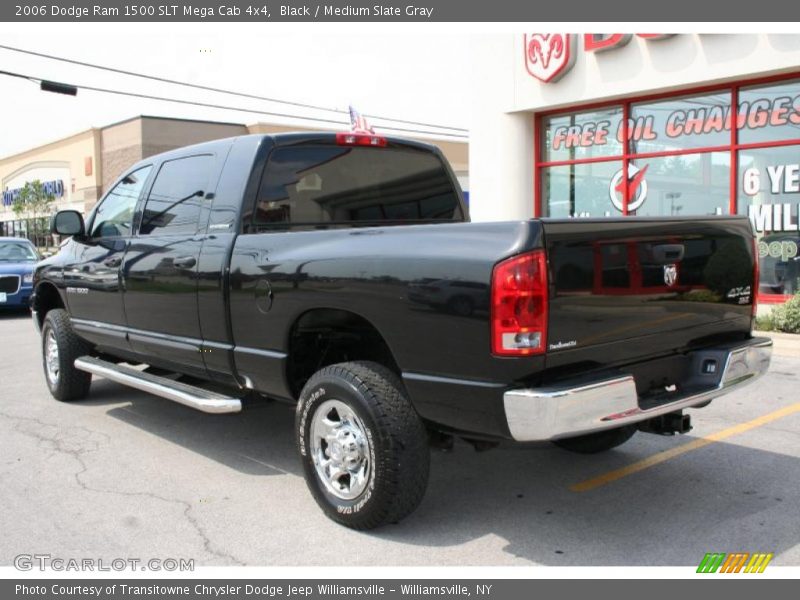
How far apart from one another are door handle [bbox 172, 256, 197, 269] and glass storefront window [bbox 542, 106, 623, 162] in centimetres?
1069

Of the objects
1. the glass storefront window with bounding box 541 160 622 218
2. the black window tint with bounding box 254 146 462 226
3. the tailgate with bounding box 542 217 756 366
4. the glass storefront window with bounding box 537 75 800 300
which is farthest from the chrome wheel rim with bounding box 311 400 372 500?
the glass storefront window with bounding box 541 160 622 218

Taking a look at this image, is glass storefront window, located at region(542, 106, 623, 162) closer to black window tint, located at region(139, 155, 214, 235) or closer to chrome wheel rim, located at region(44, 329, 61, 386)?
black window tint, located at region(139, 155, 214, 235)

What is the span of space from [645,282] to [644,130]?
10644 mm

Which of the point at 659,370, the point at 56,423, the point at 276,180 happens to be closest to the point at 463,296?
the point at 659,370

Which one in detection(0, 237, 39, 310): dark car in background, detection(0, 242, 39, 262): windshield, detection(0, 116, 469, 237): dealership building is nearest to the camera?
detection(0, 237, 39, 310): dark car in background

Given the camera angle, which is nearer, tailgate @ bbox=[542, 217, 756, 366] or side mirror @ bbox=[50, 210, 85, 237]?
tailgate @ bbox=[542, 217, 756, 366]

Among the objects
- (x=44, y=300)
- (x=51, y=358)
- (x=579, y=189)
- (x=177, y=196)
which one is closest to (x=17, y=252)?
(x=44, y=300)

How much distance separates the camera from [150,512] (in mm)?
4109

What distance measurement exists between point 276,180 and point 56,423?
2.98m

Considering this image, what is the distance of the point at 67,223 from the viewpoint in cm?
602

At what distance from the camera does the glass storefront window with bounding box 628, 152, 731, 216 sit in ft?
40.6

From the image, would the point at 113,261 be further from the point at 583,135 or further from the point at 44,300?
the point at 583,135

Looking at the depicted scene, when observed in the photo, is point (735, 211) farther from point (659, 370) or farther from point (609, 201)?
point (659, 370)

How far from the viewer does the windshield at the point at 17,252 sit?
14945mm
